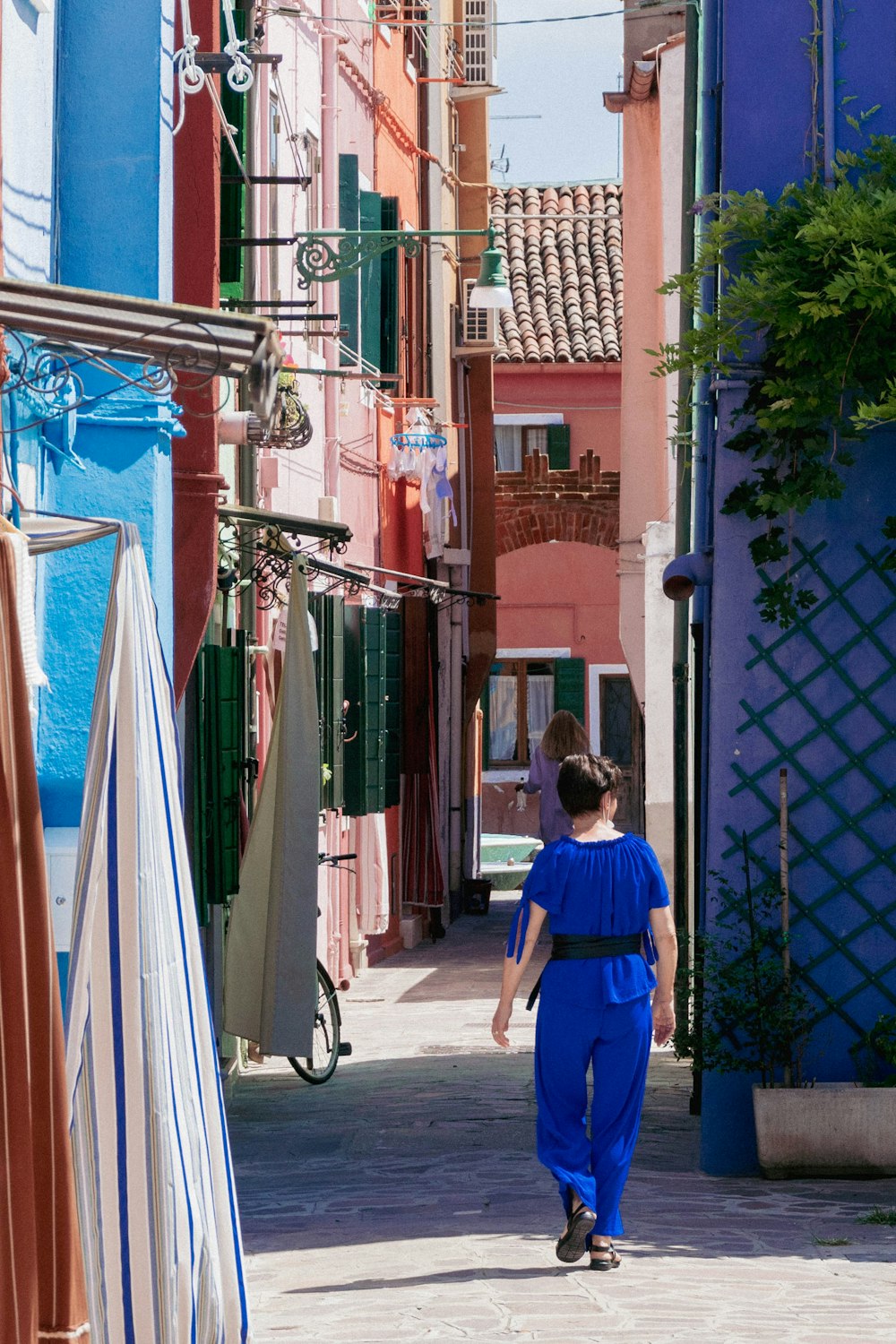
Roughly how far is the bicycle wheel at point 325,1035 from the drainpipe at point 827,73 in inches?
214

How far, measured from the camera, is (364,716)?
15266 millimetres

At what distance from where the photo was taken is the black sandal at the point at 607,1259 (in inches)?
287

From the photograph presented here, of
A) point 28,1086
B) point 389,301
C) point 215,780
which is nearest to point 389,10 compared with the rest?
point 389,301

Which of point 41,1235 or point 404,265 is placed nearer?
point 41,1235

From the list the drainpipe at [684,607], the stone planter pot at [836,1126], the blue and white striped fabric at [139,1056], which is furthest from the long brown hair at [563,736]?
the blue and white striped fabric at [139,1056]

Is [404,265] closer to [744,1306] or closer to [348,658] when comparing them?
[348,658]

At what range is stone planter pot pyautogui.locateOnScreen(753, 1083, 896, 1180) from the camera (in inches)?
348

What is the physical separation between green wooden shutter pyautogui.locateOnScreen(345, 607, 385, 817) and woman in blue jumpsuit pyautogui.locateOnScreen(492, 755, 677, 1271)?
763 centimetres

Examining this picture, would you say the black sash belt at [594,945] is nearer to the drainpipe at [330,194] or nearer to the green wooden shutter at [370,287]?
the drainpipe at [330,194]

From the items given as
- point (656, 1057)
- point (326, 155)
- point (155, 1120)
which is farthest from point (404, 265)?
point (155, 1120)

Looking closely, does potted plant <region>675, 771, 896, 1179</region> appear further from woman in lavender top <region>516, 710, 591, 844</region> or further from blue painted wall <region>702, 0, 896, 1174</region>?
woman in lavender top <region>516, 710, 591, 844</region>

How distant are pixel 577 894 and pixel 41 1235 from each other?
3.52 metres

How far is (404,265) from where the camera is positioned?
20.8 meters

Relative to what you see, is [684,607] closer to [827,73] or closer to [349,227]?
[827,73]
